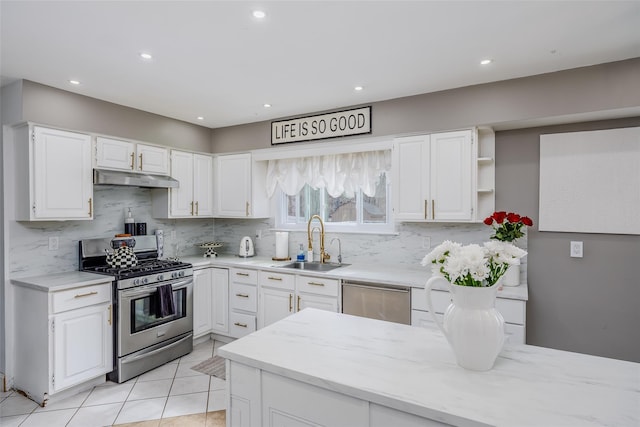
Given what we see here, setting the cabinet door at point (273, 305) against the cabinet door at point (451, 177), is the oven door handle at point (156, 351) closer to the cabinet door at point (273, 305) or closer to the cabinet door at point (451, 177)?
the cabinet door at point (273, 305)

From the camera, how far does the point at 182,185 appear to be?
13.3 ft

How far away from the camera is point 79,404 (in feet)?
8.95

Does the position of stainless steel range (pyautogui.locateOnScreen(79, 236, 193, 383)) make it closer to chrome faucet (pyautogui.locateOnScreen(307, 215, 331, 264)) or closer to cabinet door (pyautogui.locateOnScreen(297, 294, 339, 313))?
cabinet door (pyautogui.locateOnScreen(297, 294, 339, 313))

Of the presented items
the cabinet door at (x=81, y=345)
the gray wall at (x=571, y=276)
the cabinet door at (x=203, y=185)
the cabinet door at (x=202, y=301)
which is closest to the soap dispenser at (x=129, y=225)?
the cabinet door at (x=203, y=185)

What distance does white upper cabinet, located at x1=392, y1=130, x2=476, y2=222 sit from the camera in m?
2.97

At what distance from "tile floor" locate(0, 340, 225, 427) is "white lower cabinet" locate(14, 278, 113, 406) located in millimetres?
127

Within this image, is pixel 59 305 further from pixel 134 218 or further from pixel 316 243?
pixel 316 243

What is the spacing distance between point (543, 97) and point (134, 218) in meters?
4.07

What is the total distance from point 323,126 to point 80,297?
2704mm

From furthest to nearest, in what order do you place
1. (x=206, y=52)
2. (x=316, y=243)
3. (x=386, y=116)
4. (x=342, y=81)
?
(x=316, y=243), (x=386, y=116), (x=342, y=81), (x=206, y=52)

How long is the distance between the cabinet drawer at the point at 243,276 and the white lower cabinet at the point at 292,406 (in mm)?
2289

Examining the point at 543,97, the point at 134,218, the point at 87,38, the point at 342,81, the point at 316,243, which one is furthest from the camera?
the point at 316,243

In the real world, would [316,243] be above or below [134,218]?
below

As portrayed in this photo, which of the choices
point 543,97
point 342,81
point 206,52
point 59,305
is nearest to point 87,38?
point 206,52
